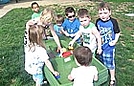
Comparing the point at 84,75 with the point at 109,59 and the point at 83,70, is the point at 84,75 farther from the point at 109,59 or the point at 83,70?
the point at 109,59

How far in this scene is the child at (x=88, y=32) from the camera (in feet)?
13.1

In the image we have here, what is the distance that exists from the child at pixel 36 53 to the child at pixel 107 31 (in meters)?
0.83

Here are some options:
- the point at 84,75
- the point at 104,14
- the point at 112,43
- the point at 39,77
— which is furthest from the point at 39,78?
the point at 104,14

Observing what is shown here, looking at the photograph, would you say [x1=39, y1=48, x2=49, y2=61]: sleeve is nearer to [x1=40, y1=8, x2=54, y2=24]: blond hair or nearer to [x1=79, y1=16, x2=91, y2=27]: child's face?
[x1=40, y1=8, x2=54, y2=24]: blond hair

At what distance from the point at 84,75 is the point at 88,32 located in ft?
3.49

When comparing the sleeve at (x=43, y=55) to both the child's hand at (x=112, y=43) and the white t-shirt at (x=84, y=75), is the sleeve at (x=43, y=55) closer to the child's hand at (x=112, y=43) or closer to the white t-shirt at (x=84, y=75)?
the white t-shirt at (x=84, y=75)

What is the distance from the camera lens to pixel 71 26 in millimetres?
4777

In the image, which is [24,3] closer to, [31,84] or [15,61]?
[15,61]

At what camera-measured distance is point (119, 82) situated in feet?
15.6

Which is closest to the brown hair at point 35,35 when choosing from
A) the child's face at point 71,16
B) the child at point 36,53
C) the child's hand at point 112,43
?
the child at point 36,53

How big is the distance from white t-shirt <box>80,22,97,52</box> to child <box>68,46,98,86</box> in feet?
3.09

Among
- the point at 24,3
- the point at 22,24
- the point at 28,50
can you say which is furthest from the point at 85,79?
the point at 24,3

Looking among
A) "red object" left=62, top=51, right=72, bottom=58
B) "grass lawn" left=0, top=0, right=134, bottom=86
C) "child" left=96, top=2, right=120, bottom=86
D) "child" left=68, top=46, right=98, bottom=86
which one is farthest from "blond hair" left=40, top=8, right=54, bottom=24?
"grass lawn" left=0, top=0, right=134, bottom=86

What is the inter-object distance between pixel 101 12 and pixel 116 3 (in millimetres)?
8191
